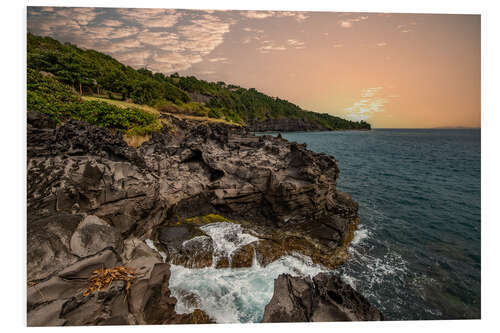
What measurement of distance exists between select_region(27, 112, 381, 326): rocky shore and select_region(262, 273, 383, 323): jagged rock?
0.24 ft

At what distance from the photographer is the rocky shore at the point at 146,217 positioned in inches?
116

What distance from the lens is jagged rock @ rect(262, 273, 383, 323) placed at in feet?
10.4

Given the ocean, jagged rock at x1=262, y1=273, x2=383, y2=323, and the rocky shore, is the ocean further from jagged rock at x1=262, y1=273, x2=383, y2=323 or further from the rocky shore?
jagged rock at x1=262, y1=273, x2=383, y2=323

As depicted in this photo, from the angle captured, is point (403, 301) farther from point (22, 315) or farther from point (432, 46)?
point (22, 315)

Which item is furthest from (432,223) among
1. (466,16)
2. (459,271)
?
(466,16)

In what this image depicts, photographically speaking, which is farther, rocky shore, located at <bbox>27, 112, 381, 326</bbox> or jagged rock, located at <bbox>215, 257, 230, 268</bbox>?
jagged rock, located at <bbox>215, 257, 230, 268</bbox>

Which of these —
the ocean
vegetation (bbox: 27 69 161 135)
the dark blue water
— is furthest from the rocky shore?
vegetation (bbox: 27 69 161 135)

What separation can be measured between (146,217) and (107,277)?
3.90m

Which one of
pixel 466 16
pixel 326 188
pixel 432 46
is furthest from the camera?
pixel 326 188

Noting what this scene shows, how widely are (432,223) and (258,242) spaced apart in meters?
9.49

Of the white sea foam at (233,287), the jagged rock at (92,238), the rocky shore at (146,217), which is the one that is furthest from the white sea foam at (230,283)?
the jagged rock at (92,238)

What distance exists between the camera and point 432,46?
5367 millimetres

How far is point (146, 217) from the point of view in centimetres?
658

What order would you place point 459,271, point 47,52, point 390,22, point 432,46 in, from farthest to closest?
point 47,52 < point 459,271 < point 432,46 < point 390,22
